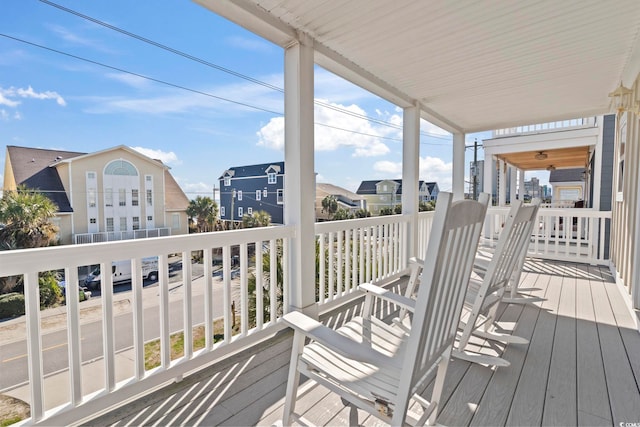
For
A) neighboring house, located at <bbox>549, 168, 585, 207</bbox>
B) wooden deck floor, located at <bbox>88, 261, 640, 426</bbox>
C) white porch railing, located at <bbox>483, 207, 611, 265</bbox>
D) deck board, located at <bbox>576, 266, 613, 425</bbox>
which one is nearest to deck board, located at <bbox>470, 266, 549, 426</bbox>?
wooden deck floor, located at <bbox>88, 261, 640, 426</bbox>

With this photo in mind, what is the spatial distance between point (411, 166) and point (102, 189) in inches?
138

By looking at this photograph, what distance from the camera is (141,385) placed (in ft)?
5.59

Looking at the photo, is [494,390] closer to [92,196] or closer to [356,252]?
[356,252]

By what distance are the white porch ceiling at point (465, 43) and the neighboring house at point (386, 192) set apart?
3.84ft

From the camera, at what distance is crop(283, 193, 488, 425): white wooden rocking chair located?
0.99m

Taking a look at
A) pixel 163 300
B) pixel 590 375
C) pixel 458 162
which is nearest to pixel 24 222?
pixel 163 300

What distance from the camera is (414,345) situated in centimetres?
102

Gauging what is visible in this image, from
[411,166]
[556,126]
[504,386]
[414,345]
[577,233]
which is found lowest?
[504,386]

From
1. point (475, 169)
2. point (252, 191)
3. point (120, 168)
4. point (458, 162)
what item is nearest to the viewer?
point (120, 168)

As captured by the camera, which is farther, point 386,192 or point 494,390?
point 386,192

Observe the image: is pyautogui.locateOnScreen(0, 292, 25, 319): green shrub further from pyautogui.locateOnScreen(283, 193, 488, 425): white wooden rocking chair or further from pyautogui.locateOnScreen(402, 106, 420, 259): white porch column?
pyautogui.locateOnScreen(402, 106, 420, 259): white porch column

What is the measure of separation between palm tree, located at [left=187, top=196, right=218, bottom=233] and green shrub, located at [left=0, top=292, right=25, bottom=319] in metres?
0.81

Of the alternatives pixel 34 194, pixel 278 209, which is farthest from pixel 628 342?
pixel 34 194

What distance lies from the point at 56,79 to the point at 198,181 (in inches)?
31.1
